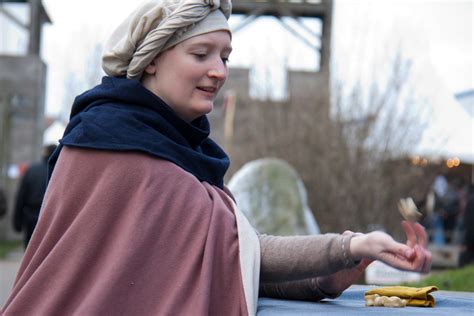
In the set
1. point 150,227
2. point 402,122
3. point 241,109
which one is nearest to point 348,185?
point 402,122

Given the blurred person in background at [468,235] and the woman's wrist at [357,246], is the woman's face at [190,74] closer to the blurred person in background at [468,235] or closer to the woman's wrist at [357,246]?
the woman's wrist at [357,246]

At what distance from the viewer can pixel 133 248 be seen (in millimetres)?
2848

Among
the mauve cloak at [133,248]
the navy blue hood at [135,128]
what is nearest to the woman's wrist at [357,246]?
the mauve cloak at [133,248]

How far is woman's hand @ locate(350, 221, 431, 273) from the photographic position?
2588mm

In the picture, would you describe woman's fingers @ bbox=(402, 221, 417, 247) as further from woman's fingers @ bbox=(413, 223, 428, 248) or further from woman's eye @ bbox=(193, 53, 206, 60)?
woman's eye @ bbox=(193, 53, 206, 60)

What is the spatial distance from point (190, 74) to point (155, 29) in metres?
0.16

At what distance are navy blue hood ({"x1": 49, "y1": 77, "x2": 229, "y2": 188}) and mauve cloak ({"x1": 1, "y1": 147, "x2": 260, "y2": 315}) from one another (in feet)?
0.11

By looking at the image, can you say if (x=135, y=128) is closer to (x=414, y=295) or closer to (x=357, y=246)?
(x=357, y=246)

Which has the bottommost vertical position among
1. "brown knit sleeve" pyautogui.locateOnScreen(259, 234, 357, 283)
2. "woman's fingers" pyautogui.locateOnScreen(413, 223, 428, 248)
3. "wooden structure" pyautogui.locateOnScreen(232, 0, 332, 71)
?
"brown knit sleeve" pyautogui.locateOnScreen(259, 234, 357, 283)

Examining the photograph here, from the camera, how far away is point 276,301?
3107mm

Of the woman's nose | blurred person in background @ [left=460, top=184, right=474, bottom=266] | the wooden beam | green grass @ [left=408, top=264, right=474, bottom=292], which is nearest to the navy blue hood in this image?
the woman's nose

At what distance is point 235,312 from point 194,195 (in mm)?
328

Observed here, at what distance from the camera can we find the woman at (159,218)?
9.25 ft

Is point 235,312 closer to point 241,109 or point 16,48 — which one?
point 241,109
